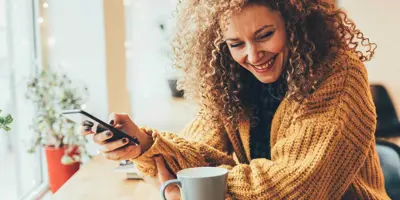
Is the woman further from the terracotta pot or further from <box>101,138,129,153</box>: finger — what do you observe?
the terracotta pot

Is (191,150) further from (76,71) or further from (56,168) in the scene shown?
(76,71)

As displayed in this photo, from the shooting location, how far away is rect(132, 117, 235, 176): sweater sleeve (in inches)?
42.9

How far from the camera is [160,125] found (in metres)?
2.80

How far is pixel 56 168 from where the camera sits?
235 centimetres

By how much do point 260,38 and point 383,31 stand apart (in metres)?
2.40

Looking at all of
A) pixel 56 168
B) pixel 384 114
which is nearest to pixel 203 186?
pixel 56 168

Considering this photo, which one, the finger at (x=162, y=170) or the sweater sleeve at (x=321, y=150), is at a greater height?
the sweater sleeve at (x=321, y=150)

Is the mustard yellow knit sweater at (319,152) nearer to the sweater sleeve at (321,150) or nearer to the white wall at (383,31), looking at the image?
the sweater sleeve at (321,150)

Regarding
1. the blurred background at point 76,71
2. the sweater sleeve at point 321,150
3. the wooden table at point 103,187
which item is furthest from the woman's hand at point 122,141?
the blurred background at point 76,71

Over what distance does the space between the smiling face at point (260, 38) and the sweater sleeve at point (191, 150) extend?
0.22m

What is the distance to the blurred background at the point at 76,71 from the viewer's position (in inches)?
88.2

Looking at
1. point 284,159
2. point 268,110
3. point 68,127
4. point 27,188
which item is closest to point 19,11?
point 68,127

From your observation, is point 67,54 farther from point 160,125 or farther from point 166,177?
point 166,177

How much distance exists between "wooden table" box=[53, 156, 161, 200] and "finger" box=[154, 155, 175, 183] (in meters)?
0.31
